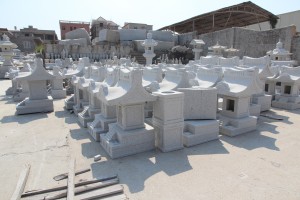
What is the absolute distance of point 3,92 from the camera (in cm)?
1516

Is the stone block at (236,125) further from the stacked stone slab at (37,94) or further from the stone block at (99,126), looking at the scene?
the stacked stone slab at (37,94)

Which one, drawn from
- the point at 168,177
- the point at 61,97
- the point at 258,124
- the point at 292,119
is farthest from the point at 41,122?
the point at 292,119

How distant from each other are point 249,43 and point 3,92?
2175 cm

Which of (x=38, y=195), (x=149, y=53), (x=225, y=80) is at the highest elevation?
(x=149, y=53)

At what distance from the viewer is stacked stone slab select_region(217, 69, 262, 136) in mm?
7508

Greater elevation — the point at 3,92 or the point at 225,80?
the point at 225,80

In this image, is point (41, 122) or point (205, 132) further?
point (41, 122)

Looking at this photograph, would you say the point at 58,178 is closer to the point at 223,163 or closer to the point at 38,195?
the point at 38,195

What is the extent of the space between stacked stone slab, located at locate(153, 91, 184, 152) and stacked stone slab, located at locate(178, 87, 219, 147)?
0.71 meters

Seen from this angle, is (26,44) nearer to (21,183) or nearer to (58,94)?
(58,94)

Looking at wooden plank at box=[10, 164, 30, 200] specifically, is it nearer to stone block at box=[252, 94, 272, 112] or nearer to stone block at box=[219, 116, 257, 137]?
stone block at box=[219, 116, 257, 137]

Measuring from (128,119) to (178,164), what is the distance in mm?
1751

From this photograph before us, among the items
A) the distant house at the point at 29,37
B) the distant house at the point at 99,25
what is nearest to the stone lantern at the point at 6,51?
the distant house at the point at 29,37

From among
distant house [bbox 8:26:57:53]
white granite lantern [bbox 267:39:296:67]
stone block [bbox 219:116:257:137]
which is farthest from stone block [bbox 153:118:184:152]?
distant house [bbox 8:26:57:53]
